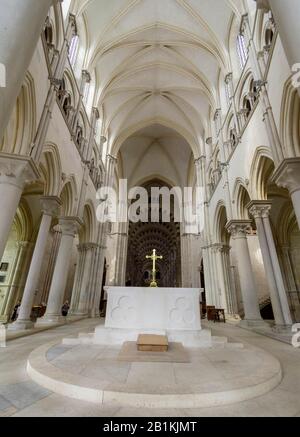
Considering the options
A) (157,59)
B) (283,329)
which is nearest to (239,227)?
(283,329)

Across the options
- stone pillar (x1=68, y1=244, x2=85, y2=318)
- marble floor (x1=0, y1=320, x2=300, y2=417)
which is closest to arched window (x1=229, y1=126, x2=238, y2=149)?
marble floor (x1=0, y1=320, x2=300, y2=417)

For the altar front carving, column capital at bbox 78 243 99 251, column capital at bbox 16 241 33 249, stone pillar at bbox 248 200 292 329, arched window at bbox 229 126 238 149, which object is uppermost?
arched window at bbox 229 126 238 149

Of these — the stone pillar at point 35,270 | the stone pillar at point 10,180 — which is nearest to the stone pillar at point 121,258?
the stone pillar at point 35,270

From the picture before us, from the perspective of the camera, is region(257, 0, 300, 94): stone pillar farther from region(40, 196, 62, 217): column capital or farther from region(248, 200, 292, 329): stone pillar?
region(40, 196, 62, 217): column capital

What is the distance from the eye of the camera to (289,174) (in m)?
5.50

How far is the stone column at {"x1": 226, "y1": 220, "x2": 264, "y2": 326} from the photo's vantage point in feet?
27.1

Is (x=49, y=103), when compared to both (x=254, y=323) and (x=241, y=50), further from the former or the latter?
(x=254, y=323)

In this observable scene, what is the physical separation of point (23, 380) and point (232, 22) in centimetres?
1553

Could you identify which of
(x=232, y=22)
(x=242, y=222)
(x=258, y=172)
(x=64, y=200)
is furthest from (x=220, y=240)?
(x=232, y=22)

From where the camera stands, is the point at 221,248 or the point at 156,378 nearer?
the point at 156,378

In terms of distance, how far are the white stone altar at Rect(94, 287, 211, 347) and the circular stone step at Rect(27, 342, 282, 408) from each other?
97cm

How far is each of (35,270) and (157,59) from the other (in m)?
14.8

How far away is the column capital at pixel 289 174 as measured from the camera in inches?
211

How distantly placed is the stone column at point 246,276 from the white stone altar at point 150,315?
4506 millimetres
